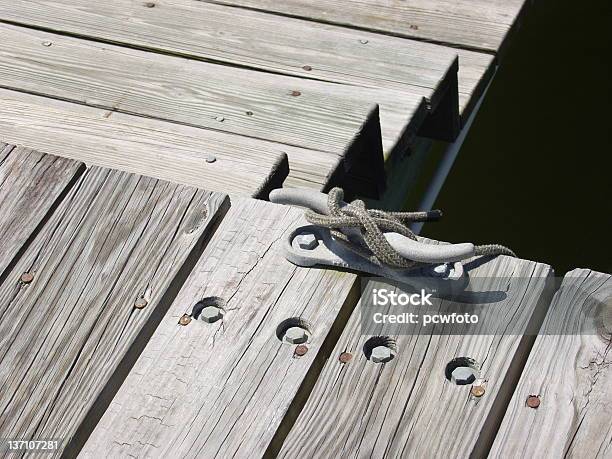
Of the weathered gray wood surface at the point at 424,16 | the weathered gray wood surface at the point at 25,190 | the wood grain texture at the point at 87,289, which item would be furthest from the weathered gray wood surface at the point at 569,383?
the weathered gray wood surface at the point at 424,16

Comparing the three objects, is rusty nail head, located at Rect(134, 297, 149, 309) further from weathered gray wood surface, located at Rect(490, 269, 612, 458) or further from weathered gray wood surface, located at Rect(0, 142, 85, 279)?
weathered gray wood surface, located at Rect(490, 269, 612, 458)

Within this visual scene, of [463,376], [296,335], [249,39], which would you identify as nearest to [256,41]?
[249,39]

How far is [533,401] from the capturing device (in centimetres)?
174

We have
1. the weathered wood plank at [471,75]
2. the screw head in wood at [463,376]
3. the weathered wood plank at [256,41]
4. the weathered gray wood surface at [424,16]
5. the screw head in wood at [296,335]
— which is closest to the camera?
the screw head in wood at [463,376]

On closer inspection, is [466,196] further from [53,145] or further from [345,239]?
[345,239]

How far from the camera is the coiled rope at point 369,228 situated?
192 cm

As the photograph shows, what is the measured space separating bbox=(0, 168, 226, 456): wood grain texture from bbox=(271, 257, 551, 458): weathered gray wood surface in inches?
14.8

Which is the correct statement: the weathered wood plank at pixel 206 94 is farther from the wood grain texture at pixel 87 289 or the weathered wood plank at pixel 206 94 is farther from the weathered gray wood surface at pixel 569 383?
the weathered gray wood surface at pixel 569 383

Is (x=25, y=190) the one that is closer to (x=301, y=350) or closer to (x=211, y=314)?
(x=211, y=314)

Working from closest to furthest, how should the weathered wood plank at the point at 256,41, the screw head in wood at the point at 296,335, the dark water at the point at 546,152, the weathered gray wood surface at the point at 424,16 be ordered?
the screw head in wood at the point at 296,335, the weathered wood plank at the point at 256,41, the weathered gray wood surface at the point at 424,16, the dark water at the point at 546,152

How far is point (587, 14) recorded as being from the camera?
214 inches

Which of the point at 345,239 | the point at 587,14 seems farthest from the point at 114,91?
the point at 587,14

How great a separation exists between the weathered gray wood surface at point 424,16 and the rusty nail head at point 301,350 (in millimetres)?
1740

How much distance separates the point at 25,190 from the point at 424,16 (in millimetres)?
1683
